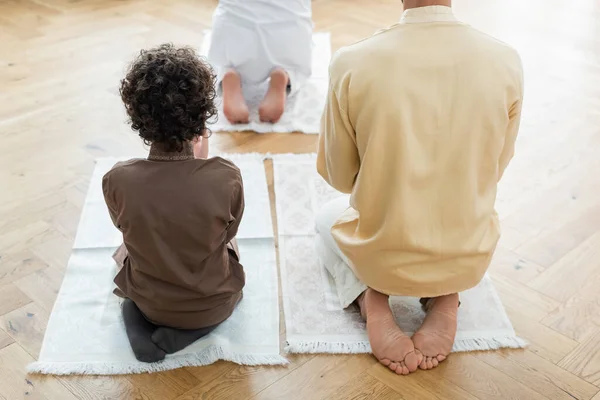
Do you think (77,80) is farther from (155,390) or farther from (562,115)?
(562,115)

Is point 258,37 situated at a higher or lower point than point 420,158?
lower

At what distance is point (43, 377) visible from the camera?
1.33 meters

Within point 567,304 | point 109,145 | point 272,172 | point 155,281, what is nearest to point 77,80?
point 109,145

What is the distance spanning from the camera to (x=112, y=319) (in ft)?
4.79

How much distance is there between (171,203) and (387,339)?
495 mm

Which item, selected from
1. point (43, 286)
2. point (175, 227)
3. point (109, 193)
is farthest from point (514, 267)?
point (43, 286)

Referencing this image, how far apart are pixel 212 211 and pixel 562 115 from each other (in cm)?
151

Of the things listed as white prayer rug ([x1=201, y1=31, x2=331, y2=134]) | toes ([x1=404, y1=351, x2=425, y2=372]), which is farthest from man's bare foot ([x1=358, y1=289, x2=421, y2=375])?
white prayer rug ([x1=201, y1=31, x2=331, y2=134])

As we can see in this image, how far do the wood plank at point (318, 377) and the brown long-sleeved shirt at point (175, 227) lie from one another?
0.68 ft

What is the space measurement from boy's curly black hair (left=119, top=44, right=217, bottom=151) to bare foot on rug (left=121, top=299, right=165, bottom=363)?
35 centimetres

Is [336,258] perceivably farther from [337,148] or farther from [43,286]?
[43,286]

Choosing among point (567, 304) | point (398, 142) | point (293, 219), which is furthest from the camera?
point (293, 219)

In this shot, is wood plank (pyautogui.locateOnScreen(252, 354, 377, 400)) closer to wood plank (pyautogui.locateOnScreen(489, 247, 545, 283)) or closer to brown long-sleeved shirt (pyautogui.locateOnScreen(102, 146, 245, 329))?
brown long-sleeved shirt (pyautogui.locateOnScreen(102, 146, 245, 329))

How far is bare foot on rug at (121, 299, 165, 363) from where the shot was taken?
4.46 feet
